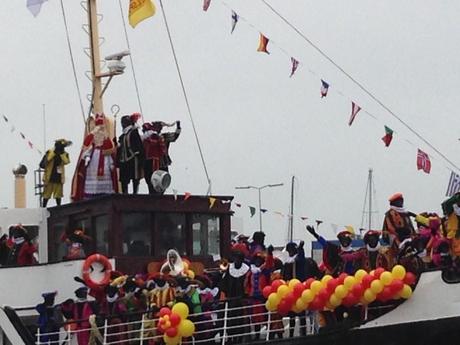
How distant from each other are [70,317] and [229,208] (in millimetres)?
3172

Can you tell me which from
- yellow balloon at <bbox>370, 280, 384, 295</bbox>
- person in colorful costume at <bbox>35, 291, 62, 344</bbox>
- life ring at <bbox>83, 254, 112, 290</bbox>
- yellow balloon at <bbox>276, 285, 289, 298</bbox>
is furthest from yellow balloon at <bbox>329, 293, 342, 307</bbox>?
person in colorful costume at <bbox>35, 291, 62, 344</bbox>

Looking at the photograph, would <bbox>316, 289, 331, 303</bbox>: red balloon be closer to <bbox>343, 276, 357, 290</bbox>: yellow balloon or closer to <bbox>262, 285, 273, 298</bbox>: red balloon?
<bbox>343, 276, 357, 290</bbox>: yellow balloon

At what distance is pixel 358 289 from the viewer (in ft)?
46.3

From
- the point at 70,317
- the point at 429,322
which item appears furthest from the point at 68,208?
the point at 429,322

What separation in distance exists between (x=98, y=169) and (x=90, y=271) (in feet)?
Answer: 7.56

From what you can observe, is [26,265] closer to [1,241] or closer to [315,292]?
[1,241]

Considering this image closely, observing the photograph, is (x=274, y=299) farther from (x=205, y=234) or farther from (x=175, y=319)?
(x=205, y=234)

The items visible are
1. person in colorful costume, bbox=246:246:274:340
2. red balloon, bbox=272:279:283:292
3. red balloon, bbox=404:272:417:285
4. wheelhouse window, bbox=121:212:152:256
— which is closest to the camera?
red balloon, bbox=404:272:417:285

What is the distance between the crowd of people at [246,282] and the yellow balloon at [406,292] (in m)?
0.47

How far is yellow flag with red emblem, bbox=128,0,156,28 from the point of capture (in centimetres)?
1809

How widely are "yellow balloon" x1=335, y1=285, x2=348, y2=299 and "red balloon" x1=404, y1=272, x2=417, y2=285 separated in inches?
29.9

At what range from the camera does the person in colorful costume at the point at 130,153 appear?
17109mm

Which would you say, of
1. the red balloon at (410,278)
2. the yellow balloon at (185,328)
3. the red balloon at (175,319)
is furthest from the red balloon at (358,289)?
the red balloon at (175,319)

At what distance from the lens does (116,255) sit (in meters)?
16.3
